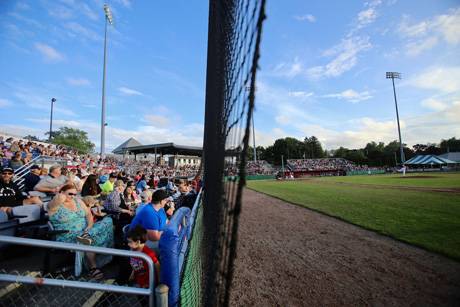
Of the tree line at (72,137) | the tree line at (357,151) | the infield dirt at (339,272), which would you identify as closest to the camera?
the infield dirt at (339,272)

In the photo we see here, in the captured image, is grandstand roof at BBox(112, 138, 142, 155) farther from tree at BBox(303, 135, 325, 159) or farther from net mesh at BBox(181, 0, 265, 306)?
tree at BBox(303, 135, 325, 159)

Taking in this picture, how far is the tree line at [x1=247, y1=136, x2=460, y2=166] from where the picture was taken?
80.1 meters

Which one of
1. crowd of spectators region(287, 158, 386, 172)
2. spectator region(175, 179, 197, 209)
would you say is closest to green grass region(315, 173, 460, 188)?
spectator region(175, 179, 197, 209)

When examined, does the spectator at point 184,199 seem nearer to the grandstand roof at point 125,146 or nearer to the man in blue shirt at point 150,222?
the man in blue shirt at point 150,222

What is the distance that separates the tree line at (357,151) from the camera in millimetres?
80125

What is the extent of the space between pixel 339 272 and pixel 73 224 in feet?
14.2

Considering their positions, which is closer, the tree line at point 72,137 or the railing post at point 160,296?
the railing post at point 160,296

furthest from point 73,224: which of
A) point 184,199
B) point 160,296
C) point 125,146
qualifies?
point 125,146

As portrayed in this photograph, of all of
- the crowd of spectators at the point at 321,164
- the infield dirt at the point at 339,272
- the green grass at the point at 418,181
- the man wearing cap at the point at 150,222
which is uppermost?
the crowd of spectators at the point at 321,164

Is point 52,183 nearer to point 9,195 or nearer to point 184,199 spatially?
point 9,195

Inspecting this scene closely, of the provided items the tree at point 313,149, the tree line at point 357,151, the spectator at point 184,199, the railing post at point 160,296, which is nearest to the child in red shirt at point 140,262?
the railing post at point 160,296

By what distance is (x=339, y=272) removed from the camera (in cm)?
391

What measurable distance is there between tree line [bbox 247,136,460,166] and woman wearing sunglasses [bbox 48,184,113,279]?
8003 cm

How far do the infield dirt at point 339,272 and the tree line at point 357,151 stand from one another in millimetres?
77686
